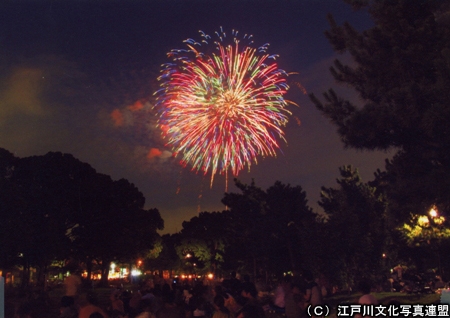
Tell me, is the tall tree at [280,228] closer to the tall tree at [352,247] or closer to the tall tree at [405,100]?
the tall tree at [352,247]

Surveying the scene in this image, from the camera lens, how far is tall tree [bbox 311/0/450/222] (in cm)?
1850

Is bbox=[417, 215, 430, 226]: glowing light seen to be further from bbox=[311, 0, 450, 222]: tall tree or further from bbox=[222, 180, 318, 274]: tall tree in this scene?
bbox=[311, 0, 450, 222]: tall tree

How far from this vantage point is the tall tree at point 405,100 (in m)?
18.5

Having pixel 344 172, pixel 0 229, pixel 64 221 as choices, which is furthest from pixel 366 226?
pixel 64 221

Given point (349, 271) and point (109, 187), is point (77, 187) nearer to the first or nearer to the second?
point (109, 187)

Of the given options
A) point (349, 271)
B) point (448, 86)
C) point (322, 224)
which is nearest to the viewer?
point (448, 86)

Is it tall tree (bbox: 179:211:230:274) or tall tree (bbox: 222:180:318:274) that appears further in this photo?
tall tree (bbox: 179:211:230:274)

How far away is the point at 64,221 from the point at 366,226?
94.2 feet

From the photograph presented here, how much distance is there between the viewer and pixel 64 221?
1880 inches

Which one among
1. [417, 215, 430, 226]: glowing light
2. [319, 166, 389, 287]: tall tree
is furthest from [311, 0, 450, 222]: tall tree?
[417, 215, 430, 226]: glowing light

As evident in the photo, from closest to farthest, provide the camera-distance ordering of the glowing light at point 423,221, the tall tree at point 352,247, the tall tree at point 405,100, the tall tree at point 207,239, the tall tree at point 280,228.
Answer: the tall tree at point 405,100
the tall tree at point 352,247
the glowing light at point 423,221
the tall tree at point 280,228
the tall tree at point 207,239

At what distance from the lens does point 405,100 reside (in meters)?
18.6

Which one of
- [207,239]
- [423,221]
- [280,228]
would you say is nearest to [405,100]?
[423,221]

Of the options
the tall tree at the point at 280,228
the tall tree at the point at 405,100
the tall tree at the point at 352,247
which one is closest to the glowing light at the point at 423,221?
the tall tree at the point at 352,247
